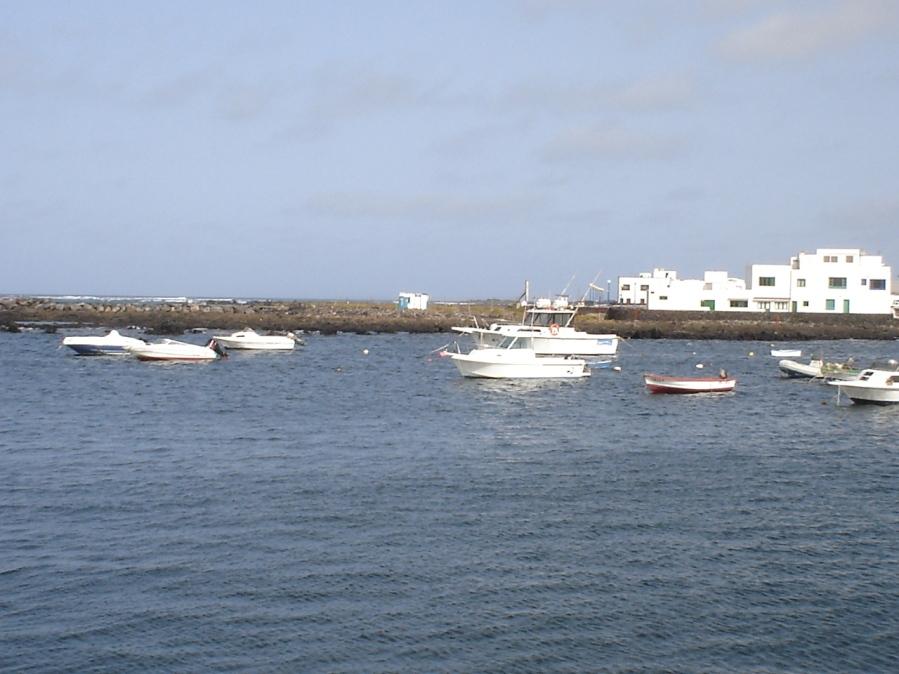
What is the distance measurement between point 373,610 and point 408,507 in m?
6.80

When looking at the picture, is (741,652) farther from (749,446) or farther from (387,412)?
(387,412)

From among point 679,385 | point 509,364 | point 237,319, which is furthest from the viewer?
point 237,319

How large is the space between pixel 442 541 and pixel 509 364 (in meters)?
33.4

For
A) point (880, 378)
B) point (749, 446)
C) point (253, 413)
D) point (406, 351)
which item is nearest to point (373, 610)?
point (749, 446)

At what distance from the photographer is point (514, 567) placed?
18.3 meters

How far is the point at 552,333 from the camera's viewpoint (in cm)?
6297

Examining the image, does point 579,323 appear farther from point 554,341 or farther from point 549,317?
point 554,341

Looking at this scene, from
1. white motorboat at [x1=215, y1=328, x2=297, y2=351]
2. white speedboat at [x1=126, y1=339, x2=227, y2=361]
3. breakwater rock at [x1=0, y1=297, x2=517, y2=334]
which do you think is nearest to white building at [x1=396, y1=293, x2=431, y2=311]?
breakwater rock at [x1=0, y1=297, x2=517, y2=334]

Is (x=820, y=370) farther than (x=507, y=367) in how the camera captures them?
Yes

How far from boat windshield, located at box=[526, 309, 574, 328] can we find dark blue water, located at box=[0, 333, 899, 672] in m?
24.6

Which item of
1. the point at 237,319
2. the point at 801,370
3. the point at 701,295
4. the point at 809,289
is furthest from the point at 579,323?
the point at 801,370

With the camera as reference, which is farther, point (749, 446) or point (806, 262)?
point (806, 262)

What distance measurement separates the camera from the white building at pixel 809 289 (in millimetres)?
104375

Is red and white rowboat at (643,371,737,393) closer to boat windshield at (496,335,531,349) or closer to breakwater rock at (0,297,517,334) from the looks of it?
boat windshield at (496,335,531,349)
